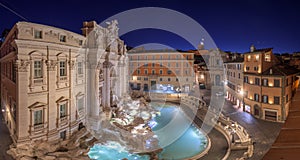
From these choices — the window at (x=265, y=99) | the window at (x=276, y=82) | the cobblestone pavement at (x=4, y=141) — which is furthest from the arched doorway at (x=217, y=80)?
the cobblestone pavement at (x=4, y=141)

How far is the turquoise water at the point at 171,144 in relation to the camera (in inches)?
635

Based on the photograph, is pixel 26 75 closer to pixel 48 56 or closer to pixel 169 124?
pixel 48 56

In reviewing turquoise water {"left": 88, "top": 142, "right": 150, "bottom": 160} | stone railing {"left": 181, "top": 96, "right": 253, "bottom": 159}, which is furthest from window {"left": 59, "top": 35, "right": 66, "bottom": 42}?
stone railing {"left": 181, "top": 96, "right": 253, "bottom": 159}

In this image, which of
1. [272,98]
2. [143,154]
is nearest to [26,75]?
[143,154]

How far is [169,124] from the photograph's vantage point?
25.7 m

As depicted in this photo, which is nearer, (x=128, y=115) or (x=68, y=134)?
(x=68, y=134)

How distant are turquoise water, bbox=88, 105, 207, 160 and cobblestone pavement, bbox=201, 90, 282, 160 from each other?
3.90m

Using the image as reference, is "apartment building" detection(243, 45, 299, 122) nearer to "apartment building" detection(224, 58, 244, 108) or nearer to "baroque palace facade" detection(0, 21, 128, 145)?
"apartment building" detection(224, 58, 244, 108)

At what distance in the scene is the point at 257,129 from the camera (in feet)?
68.2

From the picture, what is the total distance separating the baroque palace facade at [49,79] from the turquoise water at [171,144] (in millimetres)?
3982

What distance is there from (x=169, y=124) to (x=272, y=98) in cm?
1362

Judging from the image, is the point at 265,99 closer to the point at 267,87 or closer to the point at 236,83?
the point at 267,87

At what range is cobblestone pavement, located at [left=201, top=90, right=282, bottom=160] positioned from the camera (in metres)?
15.8

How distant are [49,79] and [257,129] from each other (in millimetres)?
21174
